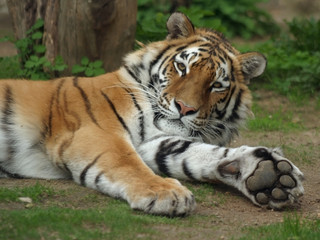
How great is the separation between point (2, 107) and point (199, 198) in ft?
5.34

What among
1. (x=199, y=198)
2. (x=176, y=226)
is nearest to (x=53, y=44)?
(x=199, y=198)

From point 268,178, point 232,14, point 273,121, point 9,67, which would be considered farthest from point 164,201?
point 232,14

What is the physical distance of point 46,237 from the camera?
3137 millimetres

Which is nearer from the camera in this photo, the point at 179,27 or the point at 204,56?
the point at 204,56

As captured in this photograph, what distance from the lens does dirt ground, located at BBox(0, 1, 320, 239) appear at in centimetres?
380

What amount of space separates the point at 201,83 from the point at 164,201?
113 centimetres

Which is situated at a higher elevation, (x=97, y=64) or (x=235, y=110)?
(x=235, y=110)

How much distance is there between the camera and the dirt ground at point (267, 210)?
380cm

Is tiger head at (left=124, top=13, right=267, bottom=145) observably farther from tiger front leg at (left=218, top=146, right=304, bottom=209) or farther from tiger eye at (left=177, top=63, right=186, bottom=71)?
tiger front leg at (left=218, top=146, right=304, bottom=209)

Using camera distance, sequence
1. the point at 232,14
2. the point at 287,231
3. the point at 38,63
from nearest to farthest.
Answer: the point at 287,231, the point at 38,63, the point at 232,14

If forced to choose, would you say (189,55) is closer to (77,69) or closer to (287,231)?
(287,231)

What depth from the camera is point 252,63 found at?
493 cm

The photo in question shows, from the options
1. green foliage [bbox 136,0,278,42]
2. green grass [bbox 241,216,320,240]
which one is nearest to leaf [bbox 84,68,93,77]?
green grass [bbox 241,216,320,240]

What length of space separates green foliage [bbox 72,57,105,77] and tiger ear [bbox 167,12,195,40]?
1.43 meters
